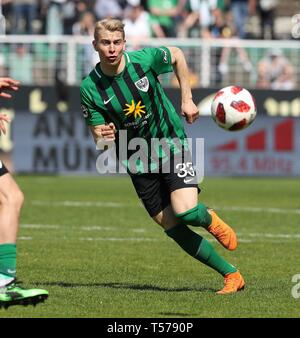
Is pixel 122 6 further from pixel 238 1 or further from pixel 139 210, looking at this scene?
pixel 139 210

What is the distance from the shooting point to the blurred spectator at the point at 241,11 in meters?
23.1

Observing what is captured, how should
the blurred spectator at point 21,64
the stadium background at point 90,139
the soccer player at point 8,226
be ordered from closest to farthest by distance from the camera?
the soccer player at point 8,226
the stadium background at point 90,139
the blurred spectator at point 21,64

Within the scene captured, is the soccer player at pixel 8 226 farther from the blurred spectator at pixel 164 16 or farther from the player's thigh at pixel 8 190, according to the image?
the blurred spectator at pixel 164 16

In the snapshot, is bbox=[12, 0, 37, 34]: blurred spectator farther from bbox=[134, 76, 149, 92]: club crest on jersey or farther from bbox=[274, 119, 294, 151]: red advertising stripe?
bbox=[134, 76, 149, 92]: club crest on jersey

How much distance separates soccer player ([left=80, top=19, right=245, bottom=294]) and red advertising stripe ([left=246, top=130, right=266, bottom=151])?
11.3 meters

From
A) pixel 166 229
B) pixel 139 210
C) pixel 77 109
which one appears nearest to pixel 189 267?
pixel 166 229

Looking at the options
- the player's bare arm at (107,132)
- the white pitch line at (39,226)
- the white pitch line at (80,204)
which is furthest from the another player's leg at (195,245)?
the white pitch line at (80,204)

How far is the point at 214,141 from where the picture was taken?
2011 centimetres

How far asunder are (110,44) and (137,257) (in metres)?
3.36

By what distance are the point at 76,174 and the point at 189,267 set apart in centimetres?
1018

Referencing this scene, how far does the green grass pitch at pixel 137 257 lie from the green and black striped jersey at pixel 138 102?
3.89 ft

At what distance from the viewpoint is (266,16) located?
23.0 m

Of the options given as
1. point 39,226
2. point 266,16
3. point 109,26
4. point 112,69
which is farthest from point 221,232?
point 266,16
